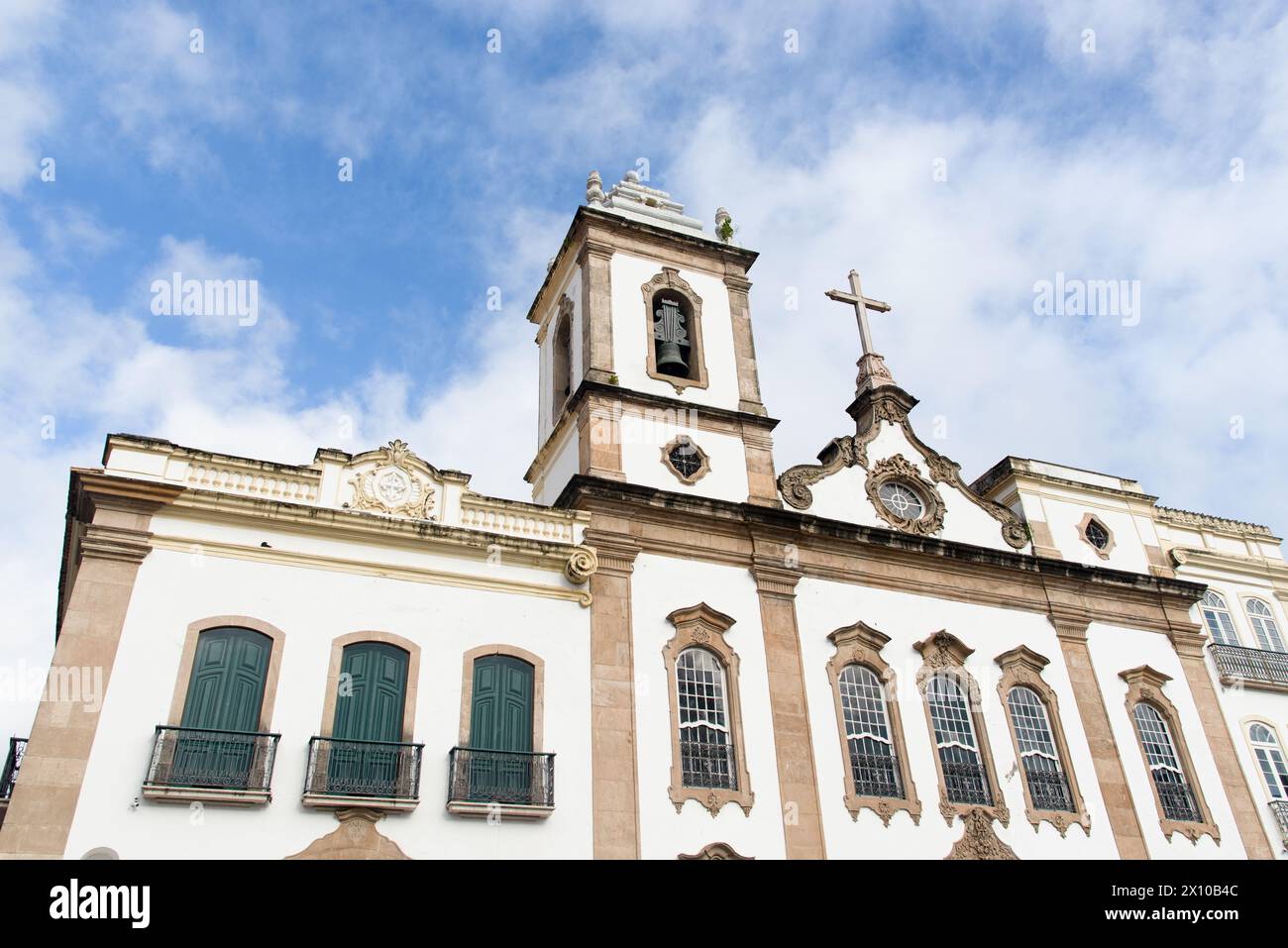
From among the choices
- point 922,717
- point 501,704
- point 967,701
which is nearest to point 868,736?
point 922,717

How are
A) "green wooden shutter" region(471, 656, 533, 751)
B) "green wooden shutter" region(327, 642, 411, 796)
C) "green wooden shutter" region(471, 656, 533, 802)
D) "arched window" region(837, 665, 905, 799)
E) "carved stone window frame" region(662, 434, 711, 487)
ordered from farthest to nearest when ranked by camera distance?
"carved stone window frame" region(662, 434, 711, 487) → "arched window" region(837, 665, 905, 799) → "green wooden shutter" region(471, 656, 533, 751) → "green wooden shutter" region(471, 656, 533, 802) → "green wooden shutter" region(327, 642, 411, 796)

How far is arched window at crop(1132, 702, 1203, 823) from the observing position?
679 inches

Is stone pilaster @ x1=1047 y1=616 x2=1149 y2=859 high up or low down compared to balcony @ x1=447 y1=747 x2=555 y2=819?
up

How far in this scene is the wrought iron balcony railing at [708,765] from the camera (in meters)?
14.3

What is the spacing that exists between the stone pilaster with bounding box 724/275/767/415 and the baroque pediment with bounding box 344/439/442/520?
5970 millimetres

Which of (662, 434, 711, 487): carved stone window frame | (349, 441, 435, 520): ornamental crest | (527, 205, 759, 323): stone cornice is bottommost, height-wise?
(349, 441, 435, 520): ornamental crest

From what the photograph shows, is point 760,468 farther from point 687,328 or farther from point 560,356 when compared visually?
point 560,356

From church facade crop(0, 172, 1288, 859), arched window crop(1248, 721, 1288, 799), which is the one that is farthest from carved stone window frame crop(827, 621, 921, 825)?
arched window crop(1248, 721, 1288, 799)

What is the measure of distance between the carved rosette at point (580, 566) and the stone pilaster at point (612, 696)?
0.66ft

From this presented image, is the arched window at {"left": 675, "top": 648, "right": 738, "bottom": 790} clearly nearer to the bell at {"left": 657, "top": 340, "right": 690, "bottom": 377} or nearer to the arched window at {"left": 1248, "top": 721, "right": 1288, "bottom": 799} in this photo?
the bell at {"left": 657, "top": 340, "right": 690, "bottom": 377}

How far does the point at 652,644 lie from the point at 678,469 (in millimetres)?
3284

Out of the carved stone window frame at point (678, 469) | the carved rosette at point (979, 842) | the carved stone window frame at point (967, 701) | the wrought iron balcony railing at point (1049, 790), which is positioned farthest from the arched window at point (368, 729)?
the wrought iron balcony railing at point (1049, 790)

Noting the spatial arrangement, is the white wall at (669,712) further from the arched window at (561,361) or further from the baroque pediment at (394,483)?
the arched window at (561,361)

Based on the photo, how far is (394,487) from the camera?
1497cm
